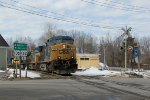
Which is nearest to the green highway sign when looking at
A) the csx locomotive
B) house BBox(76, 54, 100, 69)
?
the csx locomotive

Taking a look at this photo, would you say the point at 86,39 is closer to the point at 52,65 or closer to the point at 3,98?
the point at 52,65

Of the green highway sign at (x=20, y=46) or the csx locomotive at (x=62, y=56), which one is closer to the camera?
the green highway sign at (x=20, y=46)

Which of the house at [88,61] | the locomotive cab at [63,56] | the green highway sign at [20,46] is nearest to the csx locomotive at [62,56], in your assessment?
the locomotive cab at [63,56]

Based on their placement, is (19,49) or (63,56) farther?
(63,56)

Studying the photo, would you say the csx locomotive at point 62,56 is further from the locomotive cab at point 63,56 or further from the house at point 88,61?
the house at point 88,61

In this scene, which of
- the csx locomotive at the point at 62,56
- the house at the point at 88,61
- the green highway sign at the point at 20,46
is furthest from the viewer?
the house at the point at 88,61

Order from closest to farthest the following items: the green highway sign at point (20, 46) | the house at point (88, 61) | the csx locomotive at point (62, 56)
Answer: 1. the green highway sign at point (20, 46)
2. the csx locomotive at point (62, 56)
3. the house at point (88, 61)

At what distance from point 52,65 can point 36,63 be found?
1512 cm

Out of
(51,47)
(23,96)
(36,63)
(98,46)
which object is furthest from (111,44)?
(23,96)

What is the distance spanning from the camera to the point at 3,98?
17.7m

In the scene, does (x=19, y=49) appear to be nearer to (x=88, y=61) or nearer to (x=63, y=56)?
(x=63, y=56)

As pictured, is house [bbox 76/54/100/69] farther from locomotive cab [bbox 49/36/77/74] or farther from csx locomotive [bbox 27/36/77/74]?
locomotive cab [bbox 49/36/77/74]

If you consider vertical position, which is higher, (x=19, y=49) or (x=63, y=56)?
(x=19, y=49)

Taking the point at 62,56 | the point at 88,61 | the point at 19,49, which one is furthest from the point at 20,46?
the point at 88,61
